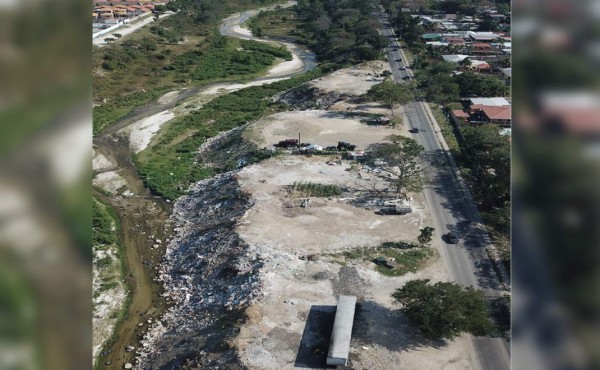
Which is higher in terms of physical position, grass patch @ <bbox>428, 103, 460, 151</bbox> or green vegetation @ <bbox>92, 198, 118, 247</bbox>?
green vegetation @ <bbox>92, 198, 118, 247</bbox>

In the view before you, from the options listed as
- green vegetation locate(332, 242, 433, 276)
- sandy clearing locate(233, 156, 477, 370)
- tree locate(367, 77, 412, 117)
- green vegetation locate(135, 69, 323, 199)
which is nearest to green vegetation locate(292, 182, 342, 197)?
sandy clearing locate(233, 156, 477, 370)

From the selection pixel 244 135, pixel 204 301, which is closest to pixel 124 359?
pixel 204 301

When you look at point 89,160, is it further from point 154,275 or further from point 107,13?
point 107,13

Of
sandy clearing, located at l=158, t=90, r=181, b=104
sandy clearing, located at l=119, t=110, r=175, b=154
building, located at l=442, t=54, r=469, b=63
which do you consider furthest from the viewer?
building, located at l=442, t=54, r=469, b=63

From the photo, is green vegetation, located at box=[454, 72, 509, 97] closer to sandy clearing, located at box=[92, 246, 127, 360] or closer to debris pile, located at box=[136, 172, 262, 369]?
debris pile, located at box=[136, 172, 262, 369]

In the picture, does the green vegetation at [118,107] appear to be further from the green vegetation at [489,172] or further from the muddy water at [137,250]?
the green vegetation at [489,172]

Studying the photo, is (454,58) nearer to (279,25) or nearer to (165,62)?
(165,62)
